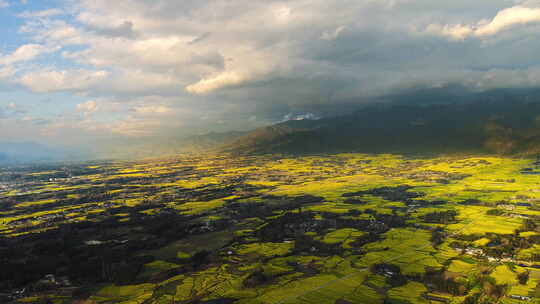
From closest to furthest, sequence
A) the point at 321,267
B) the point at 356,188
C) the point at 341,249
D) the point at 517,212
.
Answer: the point at 321,267 < the point at 341,249 < the point at 517,212 < the point at 356,188

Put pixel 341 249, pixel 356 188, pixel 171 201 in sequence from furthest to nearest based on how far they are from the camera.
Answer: pixel 356 188
pixel 171 201
pixel 341 249

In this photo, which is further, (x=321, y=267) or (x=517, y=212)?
(x=517, y=212)

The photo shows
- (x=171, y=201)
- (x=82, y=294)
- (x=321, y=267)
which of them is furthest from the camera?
(x=171, y=201)

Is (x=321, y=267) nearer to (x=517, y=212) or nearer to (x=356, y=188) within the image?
(x=517, y=212)

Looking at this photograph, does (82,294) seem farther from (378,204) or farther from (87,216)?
(378,204)

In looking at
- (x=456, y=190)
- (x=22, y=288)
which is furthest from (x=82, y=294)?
(x=456, y=190)

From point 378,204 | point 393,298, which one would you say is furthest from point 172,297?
point 378,204
